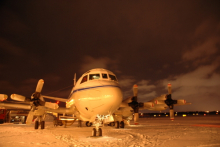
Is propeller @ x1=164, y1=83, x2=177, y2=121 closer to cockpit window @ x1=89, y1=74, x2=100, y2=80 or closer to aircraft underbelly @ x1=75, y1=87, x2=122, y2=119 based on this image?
aircraft underbelly @ x1=75, y1=87, x2=122, y2=119

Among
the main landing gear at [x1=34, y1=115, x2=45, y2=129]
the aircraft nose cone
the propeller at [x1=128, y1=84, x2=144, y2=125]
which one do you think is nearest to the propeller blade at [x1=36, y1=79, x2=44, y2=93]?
the main landing gear at [x1=34, y1=115, x2=45, y2=129]

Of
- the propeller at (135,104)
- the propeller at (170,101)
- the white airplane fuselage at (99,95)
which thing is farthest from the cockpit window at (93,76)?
the propeller at (170,101)

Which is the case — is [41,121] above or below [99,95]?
below

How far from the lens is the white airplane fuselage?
8.67 m

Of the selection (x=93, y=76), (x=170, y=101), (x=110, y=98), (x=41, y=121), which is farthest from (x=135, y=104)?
(x=41, y=121)

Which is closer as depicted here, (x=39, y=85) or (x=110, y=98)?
(x=110, y=98)

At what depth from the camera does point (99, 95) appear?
8.74 m

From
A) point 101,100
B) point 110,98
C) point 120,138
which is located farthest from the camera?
point 120,138

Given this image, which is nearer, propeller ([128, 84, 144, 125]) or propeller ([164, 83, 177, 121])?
propeller ([128, 84, 144, 125])

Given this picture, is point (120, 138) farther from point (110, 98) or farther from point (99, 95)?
point (99, 95)

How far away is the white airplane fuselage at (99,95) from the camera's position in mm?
8672

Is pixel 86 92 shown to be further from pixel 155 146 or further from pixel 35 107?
pixel 35 107

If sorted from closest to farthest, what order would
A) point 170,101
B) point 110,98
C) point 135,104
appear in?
point 110,98, point 135,104, point 170,101

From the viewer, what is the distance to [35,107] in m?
14.2
